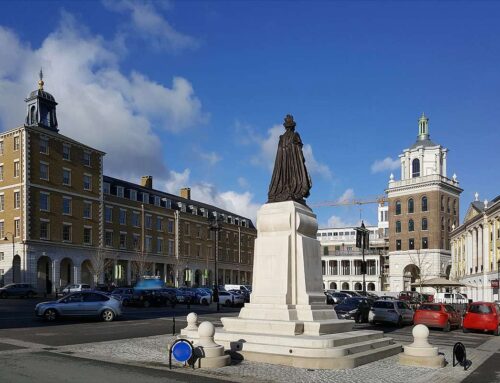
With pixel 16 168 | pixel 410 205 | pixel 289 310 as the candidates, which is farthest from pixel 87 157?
pixel 410 205

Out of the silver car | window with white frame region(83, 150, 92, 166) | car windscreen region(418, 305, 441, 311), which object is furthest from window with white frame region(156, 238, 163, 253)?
car windscreen region(418, 305, 441, 311)

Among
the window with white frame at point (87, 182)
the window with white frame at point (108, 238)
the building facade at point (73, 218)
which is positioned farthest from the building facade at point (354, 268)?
the window with white frame at point (87, 182)

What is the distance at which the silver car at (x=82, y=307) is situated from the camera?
85.5 feet

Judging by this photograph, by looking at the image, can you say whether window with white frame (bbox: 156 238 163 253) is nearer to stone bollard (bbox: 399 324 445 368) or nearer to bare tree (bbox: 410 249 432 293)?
bare tree (bbox: 410 249 432 293)

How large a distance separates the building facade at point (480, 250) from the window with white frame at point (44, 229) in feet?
148

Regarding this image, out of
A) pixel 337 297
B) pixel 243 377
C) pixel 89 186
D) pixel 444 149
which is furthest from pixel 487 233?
pixel 243 377

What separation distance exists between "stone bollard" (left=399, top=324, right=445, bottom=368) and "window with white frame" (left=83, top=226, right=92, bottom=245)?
184ft

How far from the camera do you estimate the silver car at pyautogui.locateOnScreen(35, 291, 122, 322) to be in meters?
26.1

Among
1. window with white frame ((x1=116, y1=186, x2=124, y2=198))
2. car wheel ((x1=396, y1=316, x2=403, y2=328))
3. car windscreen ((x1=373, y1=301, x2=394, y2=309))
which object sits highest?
window with white frame ((x1=116, y1=186, x2=124, y2=198))

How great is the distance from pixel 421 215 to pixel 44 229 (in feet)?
212

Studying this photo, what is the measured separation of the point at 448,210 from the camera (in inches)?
3848

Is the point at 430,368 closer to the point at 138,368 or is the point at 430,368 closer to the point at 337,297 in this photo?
the point at 138,368

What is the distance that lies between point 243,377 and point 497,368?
7.32 m

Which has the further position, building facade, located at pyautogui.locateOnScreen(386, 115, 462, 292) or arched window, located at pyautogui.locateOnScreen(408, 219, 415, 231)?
arched window, located at pyautogui.locateOnScreen(408, 219, 415, 231)
